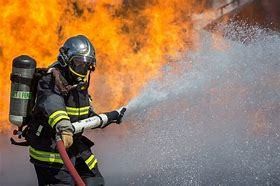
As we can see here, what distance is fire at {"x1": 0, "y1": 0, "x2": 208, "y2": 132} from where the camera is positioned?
963 centimetres

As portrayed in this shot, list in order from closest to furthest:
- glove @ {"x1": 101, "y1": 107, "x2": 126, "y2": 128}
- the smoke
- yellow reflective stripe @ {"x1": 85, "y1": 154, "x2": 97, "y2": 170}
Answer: yellow reflective stripe @ {"x1": 85, "y1": 154, "x2": 97, "y2": 170} → glove @ {"x1": 101, "y1": 107, "x2": 126, "y2": 128} → the smoke

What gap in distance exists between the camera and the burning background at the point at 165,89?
7.04m

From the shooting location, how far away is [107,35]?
10523 mm

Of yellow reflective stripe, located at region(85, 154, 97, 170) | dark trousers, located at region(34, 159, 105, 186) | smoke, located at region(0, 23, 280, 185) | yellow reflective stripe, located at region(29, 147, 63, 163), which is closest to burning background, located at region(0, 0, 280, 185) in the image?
smoke, located at region(0, 23, 280, 185)

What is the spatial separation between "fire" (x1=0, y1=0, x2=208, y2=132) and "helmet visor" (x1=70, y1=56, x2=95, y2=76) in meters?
4.89

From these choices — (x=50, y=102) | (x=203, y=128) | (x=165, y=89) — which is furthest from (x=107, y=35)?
(x=50, y=102)

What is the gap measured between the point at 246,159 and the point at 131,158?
1.62 metres

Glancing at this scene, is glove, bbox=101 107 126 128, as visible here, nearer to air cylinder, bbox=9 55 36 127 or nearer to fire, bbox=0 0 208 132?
air cylinder, bbox=9 55 36 127

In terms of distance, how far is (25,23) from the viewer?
959cm

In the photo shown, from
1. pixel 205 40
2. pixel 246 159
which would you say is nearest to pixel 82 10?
pixel 205 40

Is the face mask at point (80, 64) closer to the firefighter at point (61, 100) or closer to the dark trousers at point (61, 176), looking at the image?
the firefighter at point (61, 100)

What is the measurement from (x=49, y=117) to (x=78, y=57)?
0.62 metres

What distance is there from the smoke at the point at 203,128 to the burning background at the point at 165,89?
19 mm

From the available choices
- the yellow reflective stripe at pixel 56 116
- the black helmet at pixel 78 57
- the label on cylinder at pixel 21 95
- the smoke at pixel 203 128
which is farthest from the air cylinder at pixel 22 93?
the smoke at pixel 203 128
